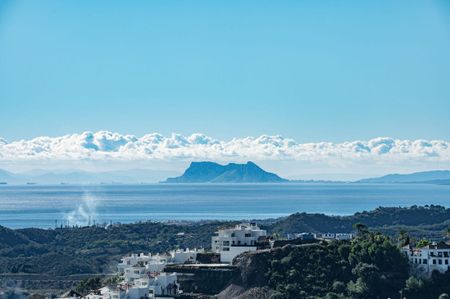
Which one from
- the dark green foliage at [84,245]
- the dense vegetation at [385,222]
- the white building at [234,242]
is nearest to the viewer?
the white building at [234,242]

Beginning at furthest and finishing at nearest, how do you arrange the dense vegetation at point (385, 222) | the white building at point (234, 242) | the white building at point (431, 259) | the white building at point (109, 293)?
the dense vegetation at point (385, 222) → the white building at point (234, 242) → the white building at point (431, 259) → the white building at point (109, 293)

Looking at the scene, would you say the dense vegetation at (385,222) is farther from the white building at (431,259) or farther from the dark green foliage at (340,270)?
the white building at (431,259)

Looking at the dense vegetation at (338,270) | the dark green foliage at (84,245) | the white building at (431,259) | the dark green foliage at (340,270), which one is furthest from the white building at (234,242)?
the dark green foliage at (84,245)

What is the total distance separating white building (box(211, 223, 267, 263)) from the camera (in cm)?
6681

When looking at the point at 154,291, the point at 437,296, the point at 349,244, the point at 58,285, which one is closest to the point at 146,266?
the point at 154,291

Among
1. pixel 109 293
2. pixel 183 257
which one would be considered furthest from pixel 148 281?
pixel 183 257

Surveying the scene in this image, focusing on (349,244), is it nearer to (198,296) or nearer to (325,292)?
(325,292)

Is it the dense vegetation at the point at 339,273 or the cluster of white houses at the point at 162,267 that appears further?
the cluster of white houses at the point at 162,267

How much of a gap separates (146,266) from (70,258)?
45232 millimetres

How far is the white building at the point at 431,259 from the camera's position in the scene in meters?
61.8

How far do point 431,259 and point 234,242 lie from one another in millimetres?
13147

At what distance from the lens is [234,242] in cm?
6888

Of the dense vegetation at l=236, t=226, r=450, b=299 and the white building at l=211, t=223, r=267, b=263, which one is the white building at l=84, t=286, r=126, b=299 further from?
the white building at l=211, t=223, r=267, b=263

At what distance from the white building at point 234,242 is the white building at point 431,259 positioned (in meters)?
10.2
